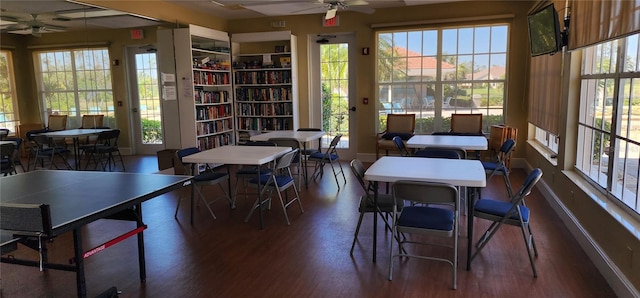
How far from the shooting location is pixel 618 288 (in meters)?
2.87

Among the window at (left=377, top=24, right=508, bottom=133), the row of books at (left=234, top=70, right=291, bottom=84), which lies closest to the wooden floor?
the window at (left=377, top=24, right=508, bottom=133)

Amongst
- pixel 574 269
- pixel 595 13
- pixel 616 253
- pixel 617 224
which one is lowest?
pixel 574 269

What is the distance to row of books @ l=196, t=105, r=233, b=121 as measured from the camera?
7371 mm

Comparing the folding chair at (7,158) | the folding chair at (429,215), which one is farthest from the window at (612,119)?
the folding chair at (7,158)

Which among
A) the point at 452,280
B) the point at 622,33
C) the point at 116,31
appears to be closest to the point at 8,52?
the point at 116,31

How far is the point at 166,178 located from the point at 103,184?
437 mm

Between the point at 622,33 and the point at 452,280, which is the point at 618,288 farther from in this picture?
the point at 622,33

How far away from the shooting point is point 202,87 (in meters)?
7.59

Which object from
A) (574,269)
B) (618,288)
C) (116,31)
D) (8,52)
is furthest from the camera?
(116,31)

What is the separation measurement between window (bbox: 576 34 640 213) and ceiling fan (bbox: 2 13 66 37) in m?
6.03

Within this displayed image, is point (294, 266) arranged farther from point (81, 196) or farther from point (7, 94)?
point (7, 94)

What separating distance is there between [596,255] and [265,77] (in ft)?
21.1

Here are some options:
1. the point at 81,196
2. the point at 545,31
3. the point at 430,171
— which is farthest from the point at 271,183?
the point at 545,31

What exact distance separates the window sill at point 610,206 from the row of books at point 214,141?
18.5 feet
